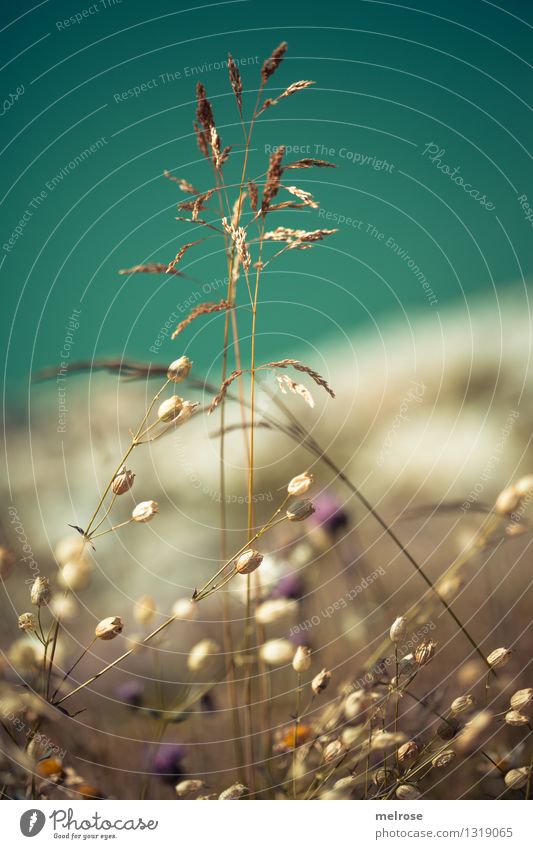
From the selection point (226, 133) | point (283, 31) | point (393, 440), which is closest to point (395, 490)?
point (393, 440)

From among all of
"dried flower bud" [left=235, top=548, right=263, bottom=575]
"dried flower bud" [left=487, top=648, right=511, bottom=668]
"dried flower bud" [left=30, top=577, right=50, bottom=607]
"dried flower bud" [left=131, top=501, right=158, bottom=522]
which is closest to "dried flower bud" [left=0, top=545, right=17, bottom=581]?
"dried flower bud" [left=30, top=577, right=50, bottom=607]

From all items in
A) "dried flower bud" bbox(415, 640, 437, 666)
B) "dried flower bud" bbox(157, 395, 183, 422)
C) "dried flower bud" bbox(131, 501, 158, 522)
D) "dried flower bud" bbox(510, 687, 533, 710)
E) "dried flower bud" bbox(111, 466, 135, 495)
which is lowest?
"dried flower bud" bbox(510, 687, 533, 710)

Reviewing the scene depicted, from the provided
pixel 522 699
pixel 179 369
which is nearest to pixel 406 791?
pixel 522 699

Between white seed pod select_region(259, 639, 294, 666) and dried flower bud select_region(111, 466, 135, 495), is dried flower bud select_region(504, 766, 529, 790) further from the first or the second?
dried flower bud select_region(111, 466, 135, 495)

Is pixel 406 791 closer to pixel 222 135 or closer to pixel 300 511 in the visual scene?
pixel 300 511

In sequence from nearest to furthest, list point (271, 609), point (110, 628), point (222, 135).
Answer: point (110, 628) < point (271, 609) < point (222, 135)

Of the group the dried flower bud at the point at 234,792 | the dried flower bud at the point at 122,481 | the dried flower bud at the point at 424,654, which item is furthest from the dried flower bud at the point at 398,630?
the dried flower bud at the point at 122,481

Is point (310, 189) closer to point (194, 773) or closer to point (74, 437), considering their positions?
point (74, 437)
